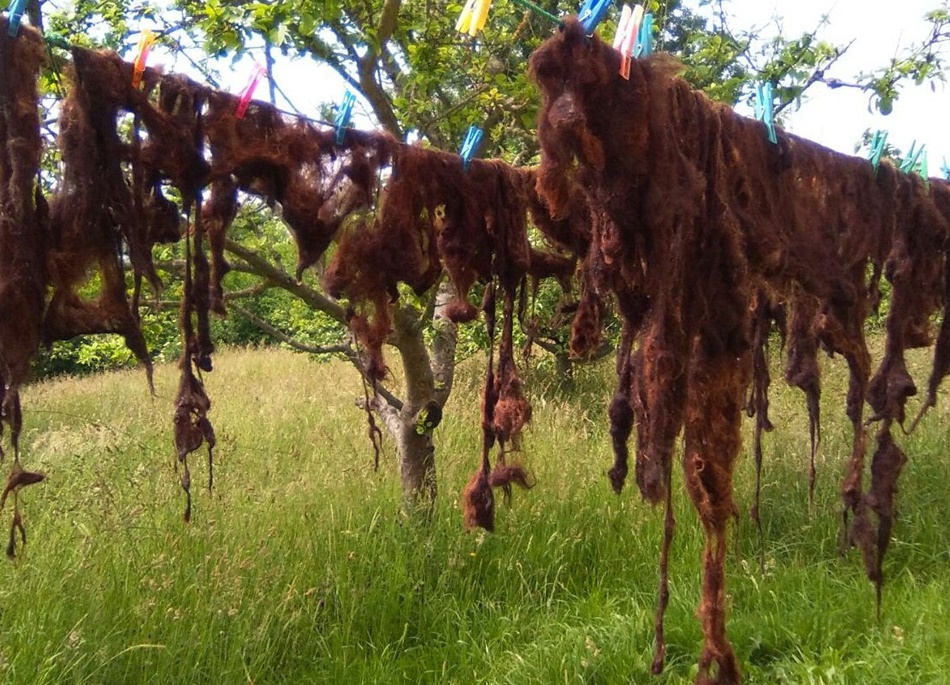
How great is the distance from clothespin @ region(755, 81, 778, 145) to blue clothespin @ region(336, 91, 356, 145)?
84 centimetres

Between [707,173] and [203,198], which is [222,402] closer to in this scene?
[203,198]

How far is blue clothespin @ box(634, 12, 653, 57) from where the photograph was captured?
4.30 ft

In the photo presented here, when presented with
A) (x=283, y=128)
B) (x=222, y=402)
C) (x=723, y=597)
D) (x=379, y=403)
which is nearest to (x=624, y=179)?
(x=283, y=128)

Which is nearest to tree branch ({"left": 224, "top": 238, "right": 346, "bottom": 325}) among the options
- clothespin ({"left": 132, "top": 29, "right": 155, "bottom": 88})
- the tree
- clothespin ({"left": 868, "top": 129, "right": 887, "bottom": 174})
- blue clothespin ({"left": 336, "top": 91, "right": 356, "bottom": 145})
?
the tree

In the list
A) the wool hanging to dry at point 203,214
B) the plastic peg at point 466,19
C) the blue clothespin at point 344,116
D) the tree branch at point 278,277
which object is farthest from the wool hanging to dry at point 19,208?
the tree branch at point 278,277

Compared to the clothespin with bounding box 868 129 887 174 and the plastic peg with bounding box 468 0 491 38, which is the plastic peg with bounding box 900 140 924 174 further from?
the plastic peg with bounding box 468 0 491 38

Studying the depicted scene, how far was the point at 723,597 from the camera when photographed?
1.32m

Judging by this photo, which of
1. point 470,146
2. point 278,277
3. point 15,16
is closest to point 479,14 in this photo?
point 470,146

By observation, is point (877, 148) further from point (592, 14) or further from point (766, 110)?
point (592, 14)

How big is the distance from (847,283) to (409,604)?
6.03 ft

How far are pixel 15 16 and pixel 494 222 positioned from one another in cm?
96

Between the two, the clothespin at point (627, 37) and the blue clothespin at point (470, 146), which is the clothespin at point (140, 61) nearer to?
the blue clothespin at point (470, 146)

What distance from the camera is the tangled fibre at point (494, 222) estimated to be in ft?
3.81

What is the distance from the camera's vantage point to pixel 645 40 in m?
1.34
